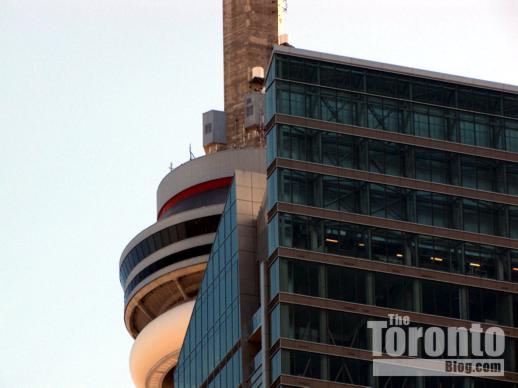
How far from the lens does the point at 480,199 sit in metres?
129

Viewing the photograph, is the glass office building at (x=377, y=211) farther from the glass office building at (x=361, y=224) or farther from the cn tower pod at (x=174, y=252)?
the cn tower pod at (x=174, y=252)

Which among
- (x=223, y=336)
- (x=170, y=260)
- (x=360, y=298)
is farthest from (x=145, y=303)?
(x=360, y=298)

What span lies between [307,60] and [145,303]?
5384 cm

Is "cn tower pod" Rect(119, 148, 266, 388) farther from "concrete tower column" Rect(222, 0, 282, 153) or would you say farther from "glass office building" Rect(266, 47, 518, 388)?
"glass office building" Rect(266, 47, 518, 388)

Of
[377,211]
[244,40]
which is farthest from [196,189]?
[377,211]

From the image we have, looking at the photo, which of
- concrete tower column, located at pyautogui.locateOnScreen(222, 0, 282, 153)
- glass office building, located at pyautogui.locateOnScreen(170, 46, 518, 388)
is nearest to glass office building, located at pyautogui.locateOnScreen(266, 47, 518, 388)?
glass office building, located at pyautogui.locateOnScreen(170, 46, 518, 388)

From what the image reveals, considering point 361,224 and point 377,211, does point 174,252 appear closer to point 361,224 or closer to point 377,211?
point 377,211

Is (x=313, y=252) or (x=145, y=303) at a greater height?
(x=145, y=303)

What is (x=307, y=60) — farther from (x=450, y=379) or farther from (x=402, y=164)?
(x=450, y=379)

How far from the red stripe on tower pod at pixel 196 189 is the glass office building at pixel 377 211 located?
44206 millimetres

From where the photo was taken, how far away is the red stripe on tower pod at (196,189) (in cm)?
17312

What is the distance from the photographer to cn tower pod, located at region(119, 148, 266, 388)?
561ft

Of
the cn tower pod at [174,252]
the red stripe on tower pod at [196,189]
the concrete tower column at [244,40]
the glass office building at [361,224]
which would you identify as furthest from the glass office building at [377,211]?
the concrete tower column at [244,40]

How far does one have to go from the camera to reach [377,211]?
12556cm
